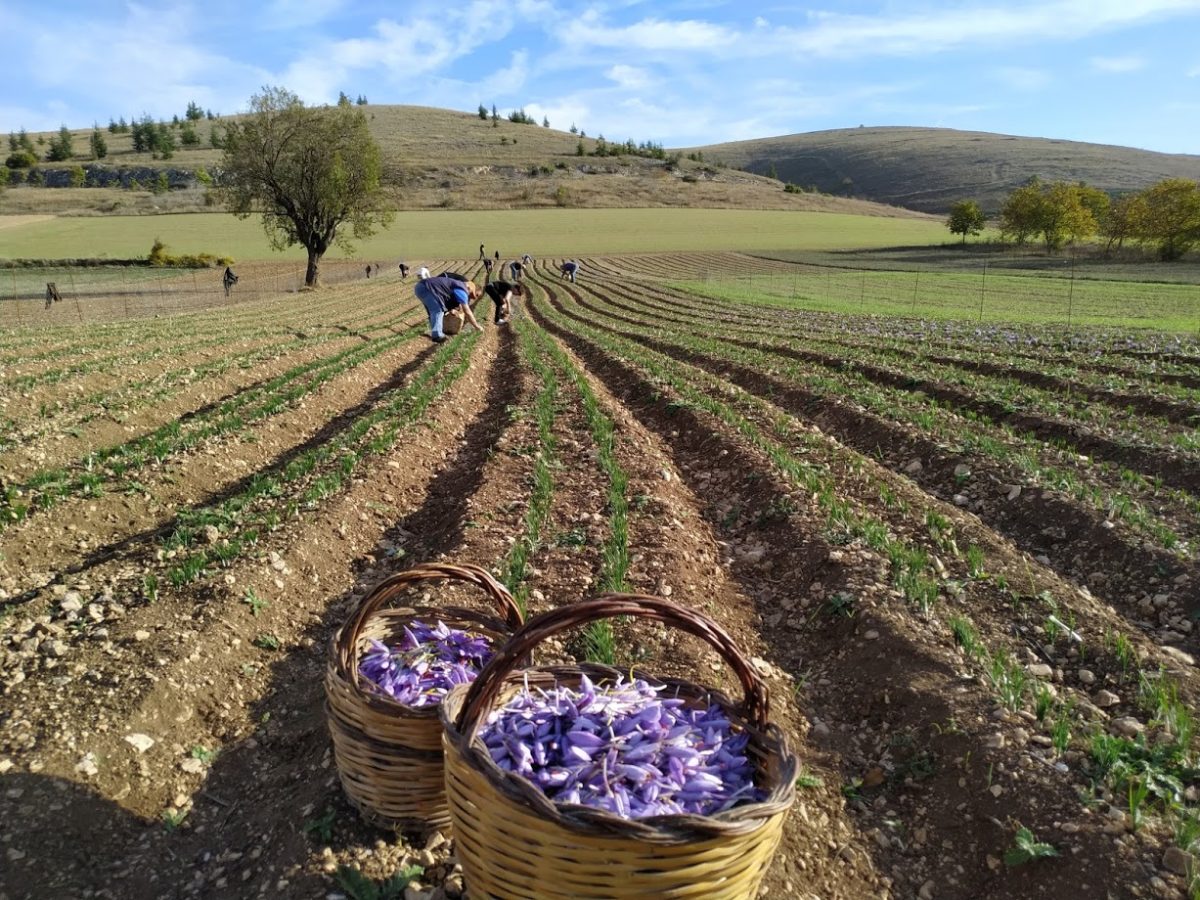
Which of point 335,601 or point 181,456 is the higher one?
point 181,456

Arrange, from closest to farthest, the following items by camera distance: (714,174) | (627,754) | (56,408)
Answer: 1. (627,754)
2. (56,408)
3. (714,174)

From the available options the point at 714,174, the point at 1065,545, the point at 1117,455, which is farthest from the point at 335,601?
the point at 714,174

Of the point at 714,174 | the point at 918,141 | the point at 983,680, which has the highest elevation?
the point at 918,141

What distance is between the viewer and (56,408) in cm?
1014

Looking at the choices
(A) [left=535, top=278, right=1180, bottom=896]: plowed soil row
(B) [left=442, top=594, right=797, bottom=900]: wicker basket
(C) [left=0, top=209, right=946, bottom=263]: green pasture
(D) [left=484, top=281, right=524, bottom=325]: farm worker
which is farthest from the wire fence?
(B) [left=442, top=594, right=797, bottom=900]: wicker basket

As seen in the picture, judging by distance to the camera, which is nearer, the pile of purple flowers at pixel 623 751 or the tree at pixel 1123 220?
the pile of purple flowers at pixel 623 751

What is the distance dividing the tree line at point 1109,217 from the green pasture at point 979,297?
24.7 meters

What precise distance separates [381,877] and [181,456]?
21.1ft

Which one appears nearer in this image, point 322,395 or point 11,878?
point 11,878

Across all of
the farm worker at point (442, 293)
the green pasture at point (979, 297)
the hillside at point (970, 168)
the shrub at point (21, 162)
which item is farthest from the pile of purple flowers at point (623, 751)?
the shrub at point (21, 162)

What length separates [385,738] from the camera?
3041mm

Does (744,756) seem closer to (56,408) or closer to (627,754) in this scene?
(627,754)

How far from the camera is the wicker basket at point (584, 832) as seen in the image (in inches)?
88.0

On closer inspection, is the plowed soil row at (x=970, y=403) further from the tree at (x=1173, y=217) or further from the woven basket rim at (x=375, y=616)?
the tree at (x=1173, y=217)
